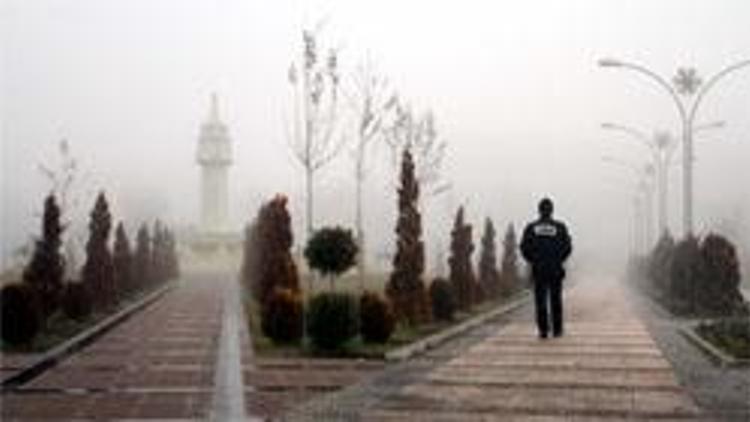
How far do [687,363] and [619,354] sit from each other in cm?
103

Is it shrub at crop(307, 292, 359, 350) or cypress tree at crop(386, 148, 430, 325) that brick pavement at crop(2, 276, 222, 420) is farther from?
cypress tree at crop(386, 148, 430, 325)

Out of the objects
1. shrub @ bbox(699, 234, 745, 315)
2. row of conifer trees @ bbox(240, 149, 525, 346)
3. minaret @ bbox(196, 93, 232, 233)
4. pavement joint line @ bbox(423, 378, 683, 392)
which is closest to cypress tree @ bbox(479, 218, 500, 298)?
row of conifer trees @ bbox(240, 149, 525, 346)

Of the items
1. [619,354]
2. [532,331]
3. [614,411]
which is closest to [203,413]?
[614,411]

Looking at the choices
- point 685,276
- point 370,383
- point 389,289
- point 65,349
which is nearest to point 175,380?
point 370,383

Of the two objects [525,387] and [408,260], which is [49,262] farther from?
[525,387]

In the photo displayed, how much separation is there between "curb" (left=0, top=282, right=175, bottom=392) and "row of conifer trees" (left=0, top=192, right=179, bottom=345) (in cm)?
58

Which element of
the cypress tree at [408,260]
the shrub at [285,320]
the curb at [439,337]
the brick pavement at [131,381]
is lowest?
the brick pavement at [131,381]

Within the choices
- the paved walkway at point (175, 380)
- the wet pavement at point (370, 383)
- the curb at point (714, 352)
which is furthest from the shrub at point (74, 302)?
the curb at point (714, 352)

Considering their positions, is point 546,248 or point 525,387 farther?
point 546,248

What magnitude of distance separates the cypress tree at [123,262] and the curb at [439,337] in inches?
462

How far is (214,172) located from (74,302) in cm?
6611

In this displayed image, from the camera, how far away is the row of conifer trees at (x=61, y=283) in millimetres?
23938

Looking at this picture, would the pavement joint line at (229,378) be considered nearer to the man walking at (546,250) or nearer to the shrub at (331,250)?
the shrub at (331,250)

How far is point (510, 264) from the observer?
54.2m
